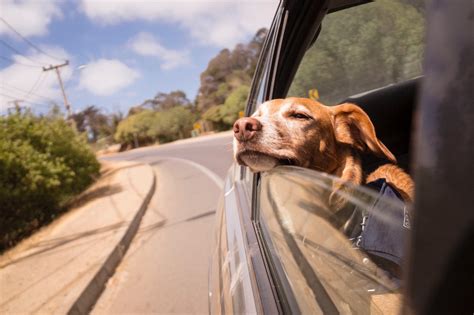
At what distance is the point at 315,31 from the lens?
206cm

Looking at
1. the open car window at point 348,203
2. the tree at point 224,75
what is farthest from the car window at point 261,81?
the tree at point 224,75

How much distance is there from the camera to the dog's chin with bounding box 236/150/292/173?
1.56m

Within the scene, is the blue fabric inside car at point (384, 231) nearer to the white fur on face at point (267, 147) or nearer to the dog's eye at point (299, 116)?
the white fur on face at point (267, 147)

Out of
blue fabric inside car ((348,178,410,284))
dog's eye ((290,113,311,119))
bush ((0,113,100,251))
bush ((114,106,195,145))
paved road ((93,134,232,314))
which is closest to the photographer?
blue fabric inside car ((348,178,410,284))

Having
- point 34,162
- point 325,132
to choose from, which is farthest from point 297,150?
point 34,162

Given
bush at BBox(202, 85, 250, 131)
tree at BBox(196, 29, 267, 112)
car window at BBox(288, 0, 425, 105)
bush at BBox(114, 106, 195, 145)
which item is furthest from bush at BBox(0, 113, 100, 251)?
bush at BBox(114, 106, 195, 145)

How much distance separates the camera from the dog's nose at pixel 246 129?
1545mm

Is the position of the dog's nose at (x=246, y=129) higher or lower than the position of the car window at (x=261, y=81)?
lower

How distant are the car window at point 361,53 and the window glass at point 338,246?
2.82 ft

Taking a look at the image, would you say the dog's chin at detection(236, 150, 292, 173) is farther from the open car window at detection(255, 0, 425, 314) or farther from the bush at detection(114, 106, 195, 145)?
the bush at detection(114, 106, 195, 145)

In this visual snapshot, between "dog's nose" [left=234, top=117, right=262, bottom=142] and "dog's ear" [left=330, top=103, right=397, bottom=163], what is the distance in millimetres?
445

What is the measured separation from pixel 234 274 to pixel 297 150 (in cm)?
65

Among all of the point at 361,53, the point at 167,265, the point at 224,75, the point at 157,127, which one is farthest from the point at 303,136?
the point at 157,127

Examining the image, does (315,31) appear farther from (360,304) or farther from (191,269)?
(191,269)
